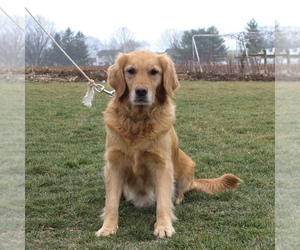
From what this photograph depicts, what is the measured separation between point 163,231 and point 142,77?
50.9 inches

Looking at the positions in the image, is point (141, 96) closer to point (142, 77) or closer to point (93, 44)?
point (142, 77)

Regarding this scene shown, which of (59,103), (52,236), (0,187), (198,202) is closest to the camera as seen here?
(52,236)

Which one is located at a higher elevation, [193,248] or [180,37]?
[180,37]

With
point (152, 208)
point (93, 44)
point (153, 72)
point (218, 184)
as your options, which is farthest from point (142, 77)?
point (93, 44)

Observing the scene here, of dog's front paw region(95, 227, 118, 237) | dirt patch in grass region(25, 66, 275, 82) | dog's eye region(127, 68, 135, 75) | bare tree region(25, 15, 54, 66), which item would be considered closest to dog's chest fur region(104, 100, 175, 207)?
dog's eye region(127, 68, 135, 75)

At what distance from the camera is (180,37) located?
21.5 meters

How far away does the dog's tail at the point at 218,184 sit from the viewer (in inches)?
131

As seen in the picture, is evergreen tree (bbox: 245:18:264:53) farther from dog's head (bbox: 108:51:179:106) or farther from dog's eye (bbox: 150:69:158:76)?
dog's eye (bbox: 150:69:158:76)

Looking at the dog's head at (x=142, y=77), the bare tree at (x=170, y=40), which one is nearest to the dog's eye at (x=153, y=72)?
the dog's head at (x=142, y=77)

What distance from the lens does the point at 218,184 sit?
3330 mm

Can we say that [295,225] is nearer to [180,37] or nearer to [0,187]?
[0,187]

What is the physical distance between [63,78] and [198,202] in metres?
12.4

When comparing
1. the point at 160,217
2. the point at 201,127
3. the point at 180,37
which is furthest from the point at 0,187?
the point at 180,37

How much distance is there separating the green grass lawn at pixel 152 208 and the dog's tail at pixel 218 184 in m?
0.09
